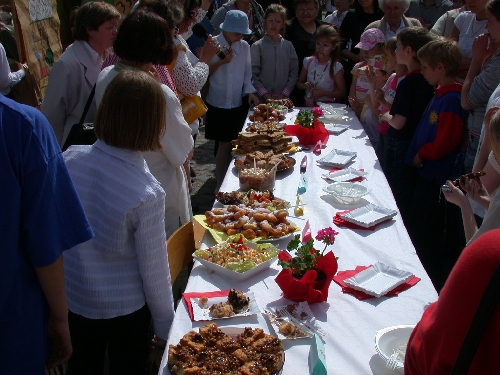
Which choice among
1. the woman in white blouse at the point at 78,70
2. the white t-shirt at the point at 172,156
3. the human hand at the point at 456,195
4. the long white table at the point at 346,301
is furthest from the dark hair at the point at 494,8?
the woman in white blouse at the point at 78,70

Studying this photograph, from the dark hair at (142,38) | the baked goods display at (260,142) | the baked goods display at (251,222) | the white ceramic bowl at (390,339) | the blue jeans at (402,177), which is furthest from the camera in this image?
the blue jeans at (402,177)

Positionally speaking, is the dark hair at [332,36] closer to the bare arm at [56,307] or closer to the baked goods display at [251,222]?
the baked goods display at [251,222]

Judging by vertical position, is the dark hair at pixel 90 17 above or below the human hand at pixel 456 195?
above

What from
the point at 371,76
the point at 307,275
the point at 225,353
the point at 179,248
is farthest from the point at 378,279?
the point at 371,76

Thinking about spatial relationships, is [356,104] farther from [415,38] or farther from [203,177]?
[203,177]

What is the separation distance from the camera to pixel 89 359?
2.14 metres

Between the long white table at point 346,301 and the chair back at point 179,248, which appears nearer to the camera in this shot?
the long white table at point 346,301

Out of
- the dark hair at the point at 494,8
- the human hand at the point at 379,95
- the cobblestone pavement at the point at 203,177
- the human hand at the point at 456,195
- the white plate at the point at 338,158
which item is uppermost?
the dark hair at the point at 494,8

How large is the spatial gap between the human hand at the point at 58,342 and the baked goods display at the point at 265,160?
6.57ft

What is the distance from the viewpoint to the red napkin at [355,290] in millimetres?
2144

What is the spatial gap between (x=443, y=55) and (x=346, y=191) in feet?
4.41

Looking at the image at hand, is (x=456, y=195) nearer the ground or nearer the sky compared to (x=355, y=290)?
nearer the sky

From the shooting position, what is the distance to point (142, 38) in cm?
271

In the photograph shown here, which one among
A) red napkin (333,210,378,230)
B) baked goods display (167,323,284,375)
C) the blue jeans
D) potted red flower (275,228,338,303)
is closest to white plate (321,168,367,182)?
red napkin (333,210,378,230)
